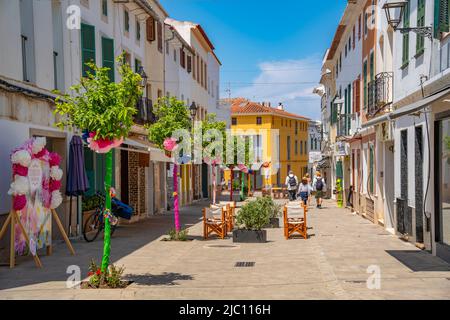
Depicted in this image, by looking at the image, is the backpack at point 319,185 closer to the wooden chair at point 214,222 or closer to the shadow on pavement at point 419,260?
the wooden chair at point 214,222

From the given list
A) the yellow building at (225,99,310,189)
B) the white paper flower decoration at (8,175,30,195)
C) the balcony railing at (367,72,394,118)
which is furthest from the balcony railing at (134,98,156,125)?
the yellow building at (225,99,310,189)

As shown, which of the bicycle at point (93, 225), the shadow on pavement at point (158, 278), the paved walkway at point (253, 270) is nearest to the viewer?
the paved walkway at point (253, 270)

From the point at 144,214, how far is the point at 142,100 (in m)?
4.64

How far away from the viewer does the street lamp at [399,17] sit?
432 inches

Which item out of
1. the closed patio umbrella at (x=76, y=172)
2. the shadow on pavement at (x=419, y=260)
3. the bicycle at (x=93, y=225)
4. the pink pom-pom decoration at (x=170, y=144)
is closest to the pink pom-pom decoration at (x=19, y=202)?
the closed patio umbrella at (x=76, y=172)

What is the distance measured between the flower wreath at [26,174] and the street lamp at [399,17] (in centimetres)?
779

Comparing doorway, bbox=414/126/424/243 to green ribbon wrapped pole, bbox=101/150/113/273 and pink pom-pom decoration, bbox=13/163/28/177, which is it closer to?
green ribbon wrapped pole, bbox=101/150/113/273

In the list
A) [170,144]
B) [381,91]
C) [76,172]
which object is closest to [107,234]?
[76,172]

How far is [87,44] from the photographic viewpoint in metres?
15.7

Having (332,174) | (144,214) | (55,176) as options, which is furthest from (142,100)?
(332,174)

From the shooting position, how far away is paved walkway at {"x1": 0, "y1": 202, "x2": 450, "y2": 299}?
796cm

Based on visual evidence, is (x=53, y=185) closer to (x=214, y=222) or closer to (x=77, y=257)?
(x=77, y=257)

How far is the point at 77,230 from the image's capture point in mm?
14852
